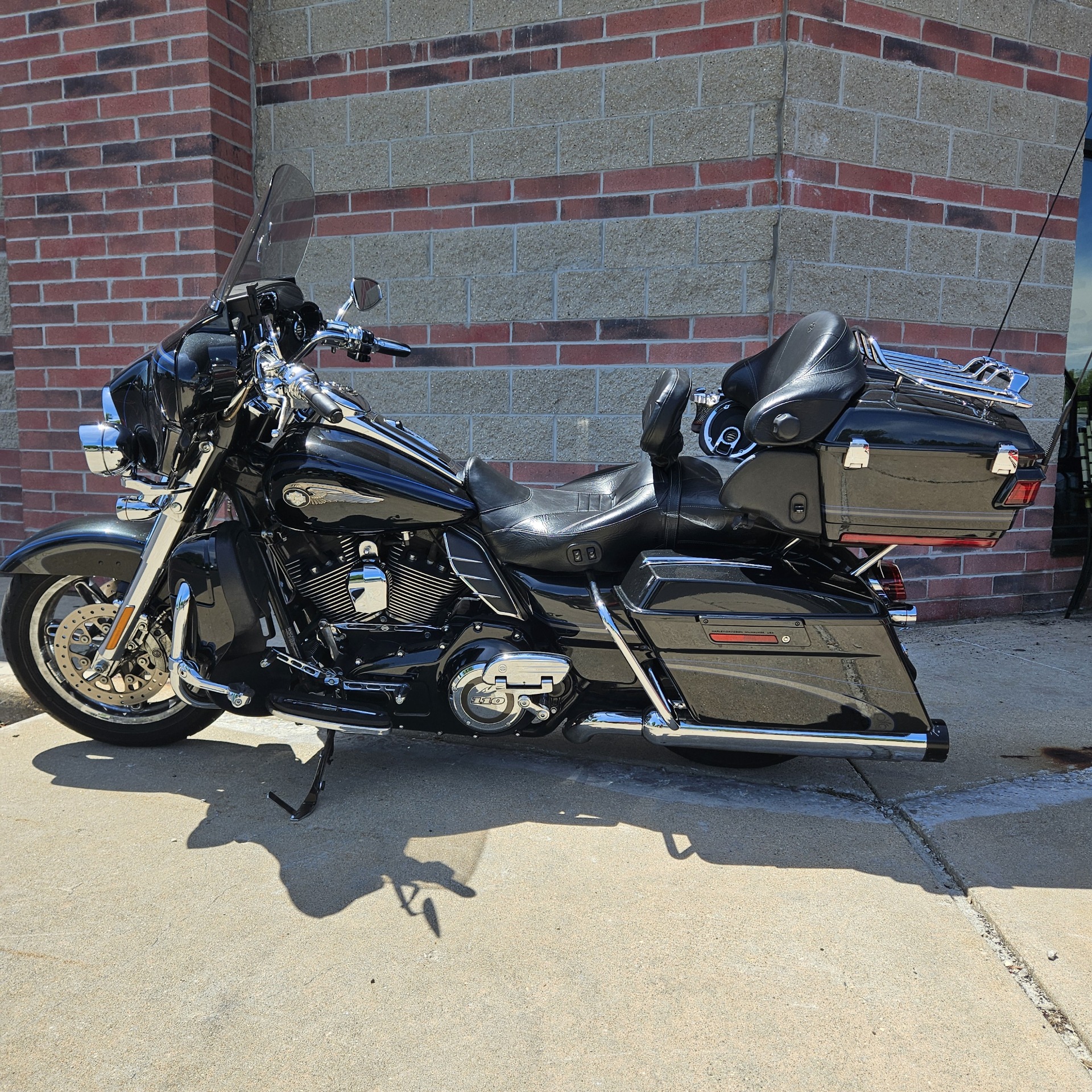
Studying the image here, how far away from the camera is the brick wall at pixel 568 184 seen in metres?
4.06

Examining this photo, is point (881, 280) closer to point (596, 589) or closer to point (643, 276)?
point (643, 276)

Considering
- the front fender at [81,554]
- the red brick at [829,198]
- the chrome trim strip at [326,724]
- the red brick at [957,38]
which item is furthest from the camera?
the red brick at [957,38]

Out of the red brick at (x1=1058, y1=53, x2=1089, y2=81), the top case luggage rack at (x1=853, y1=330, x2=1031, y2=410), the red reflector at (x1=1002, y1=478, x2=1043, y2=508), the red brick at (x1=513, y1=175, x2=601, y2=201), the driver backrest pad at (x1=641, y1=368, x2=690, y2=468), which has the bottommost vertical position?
the red reflector at (x1=1002, y1=478, x2=1043, y2=508)

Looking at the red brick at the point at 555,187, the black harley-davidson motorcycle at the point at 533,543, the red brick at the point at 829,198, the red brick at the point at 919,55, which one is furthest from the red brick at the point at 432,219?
the red brick at the point at 919,55

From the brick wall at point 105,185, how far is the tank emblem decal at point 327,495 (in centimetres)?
257

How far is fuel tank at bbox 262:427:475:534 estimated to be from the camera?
98.3 inches

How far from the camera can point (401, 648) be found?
261 cm

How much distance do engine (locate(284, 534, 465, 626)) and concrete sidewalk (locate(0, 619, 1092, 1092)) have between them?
55 cm

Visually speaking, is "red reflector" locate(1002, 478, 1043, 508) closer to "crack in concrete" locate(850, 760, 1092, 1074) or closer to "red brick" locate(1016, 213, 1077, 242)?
"crack in concrete" locate(850, 760, 1092, 1074)

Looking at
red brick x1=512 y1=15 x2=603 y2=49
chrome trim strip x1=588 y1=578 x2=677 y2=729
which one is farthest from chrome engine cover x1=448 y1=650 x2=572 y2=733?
red brick x1=512 y1=15 x2=603 y2=49

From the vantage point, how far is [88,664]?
2908 mm

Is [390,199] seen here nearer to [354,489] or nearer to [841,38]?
[841,38]

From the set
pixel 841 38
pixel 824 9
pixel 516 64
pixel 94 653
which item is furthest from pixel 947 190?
pixel 94 653

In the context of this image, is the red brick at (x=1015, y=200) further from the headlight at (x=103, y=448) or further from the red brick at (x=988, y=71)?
the headlight at (x=103, y=448)
